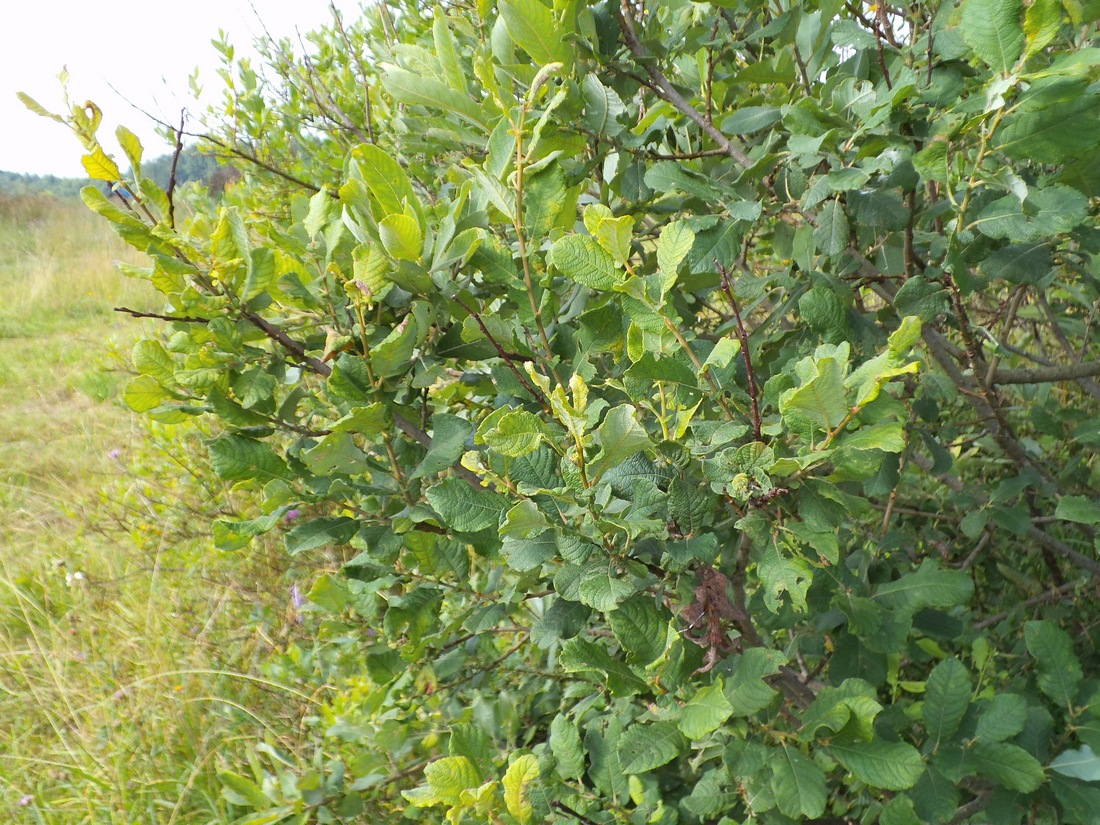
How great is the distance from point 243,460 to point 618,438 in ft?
1.39

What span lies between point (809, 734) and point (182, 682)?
7.51ft

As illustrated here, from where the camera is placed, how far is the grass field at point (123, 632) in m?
2.25

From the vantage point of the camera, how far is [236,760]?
2189 millimetres

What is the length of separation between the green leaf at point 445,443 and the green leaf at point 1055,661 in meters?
0.77

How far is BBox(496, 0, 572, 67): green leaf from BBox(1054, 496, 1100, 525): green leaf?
92 cm

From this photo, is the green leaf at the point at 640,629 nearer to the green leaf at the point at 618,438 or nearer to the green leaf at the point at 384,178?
the green leaf at the point at 618,438

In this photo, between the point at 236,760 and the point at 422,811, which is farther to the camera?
the point at 236,760

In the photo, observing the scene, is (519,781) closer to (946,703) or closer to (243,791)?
(946,703)

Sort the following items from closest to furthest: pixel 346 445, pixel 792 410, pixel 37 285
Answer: pixel 792 410 → pixel 346 445 → pixel 37 285

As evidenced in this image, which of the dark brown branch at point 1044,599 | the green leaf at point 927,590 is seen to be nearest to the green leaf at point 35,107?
the green leaf at point 927,590

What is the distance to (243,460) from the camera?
833mm

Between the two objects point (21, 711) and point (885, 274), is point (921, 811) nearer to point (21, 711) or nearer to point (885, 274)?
point (885, 274)

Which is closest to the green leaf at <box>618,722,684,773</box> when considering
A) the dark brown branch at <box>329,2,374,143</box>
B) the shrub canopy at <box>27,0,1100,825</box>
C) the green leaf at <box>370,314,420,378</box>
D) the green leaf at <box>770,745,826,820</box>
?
the shrub canopy at <box>27,0,1100,825</box>

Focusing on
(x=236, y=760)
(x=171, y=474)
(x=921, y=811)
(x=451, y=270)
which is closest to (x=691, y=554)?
(x=451, y=270)
